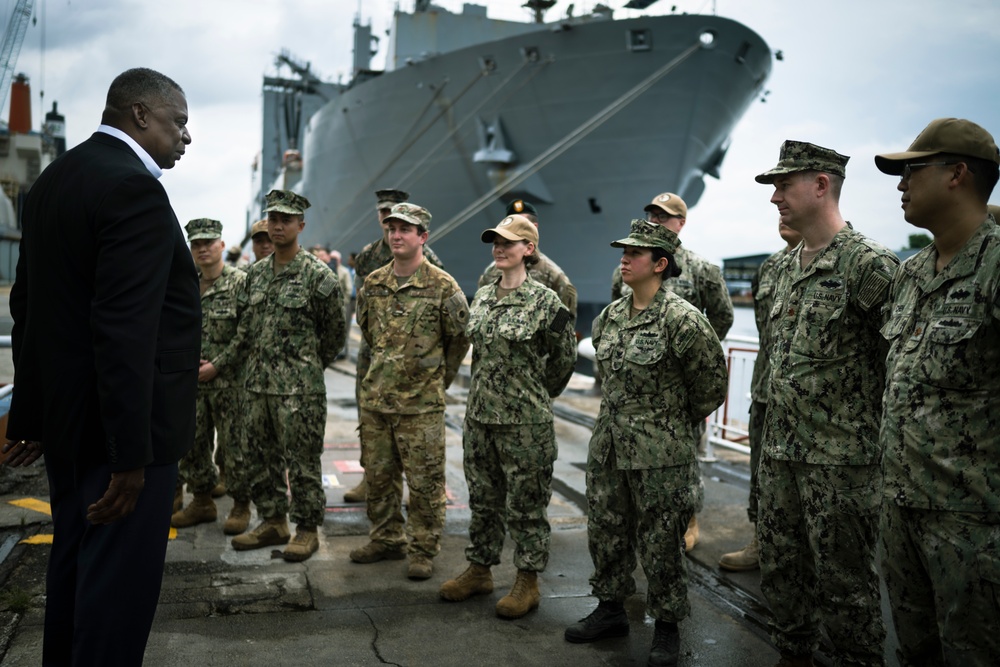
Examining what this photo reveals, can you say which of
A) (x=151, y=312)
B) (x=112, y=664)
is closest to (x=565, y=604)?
(x=112, y=664)

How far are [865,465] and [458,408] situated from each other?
21.4 feet

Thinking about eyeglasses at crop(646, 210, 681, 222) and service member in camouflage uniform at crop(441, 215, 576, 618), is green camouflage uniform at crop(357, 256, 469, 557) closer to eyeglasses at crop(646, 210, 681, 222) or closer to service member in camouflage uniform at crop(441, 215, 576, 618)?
service member in camouflage uniform at crop(441, 215, 576, 618)

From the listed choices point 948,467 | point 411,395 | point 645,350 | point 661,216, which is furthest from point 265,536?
point 948,467

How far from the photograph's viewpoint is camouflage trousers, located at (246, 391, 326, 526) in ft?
14.3

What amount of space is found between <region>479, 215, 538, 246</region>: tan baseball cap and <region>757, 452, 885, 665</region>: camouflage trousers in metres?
1.67

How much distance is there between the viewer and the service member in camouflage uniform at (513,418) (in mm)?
3709

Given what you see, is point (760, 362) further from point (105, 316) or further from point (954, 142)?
point (105, 316)

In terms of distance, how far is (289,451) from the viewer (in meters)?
4.36

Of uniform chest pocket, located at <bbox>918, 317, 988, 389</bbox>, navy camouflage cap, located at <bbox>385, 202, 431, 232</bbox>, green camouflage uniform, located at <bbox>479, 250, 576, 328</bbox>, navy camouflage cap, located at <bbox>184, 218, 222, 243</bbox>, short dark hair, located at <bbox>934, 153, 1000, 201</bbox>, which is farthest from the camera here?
green camouflage uniform, located at <bbox>479, 250, 576, 328</bbox>

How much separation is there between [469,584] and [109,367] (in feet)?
7.64

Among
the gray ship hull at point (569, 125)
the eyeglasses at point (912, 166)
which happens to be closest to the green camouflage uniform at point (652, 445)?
the eyeglasses at point (912, 166)

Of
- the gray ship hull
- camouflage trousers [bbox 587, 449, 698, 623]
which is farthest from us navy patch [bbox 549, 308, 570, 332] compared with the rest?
the gray ship hull

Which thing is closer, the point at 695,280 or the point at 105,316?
the point at 105,316

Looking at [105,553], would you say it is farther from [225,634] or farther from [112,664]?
[225,634]
